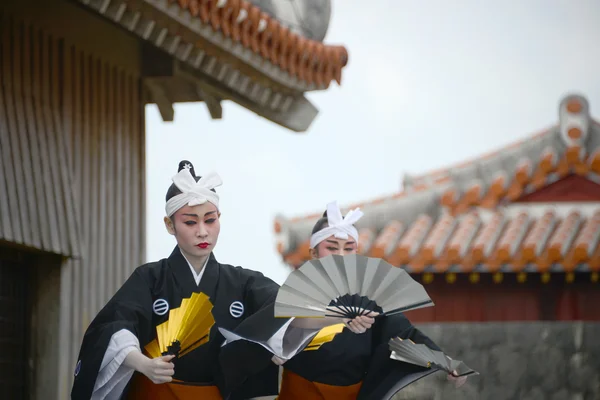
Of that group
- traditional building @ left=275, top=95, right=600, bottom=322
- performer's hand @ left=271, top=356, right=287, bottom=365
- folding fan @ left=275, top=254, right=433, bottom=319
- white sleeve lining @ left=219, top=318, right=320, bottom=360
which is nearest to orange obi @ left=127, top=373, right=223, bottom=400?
white sleeve lining @ left=219, top=318, right=320, bottom=360

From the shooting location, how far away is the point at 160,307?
6098 mm

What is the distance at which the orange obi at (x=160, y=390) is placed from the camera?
237 inches

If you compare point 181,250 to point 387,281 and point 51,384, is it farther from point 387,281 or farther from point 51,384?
point 51,384

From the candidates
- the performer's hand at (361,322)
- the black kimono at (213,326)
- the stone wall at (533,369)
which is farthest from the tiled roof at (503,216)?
the performer's hand at (361,322)

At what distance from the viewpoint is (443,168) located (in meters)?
17.0

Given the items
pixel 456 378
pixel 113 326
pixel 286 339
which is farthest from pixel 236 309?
pixel 456 378

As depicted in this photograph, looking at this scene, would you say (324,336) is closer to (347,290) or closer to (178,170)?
(347,290)

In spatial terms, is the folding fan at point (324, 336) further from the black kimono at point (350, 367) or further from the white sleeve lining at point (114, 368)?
the white sleeve lining at point (114, 368)

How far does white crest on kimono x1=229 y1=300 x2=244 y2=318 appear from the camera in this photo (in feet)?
20.5

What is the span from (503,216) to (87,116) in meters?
7.34

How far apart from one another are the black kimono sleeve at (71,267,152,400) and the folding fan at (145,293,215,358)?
0.31 feet

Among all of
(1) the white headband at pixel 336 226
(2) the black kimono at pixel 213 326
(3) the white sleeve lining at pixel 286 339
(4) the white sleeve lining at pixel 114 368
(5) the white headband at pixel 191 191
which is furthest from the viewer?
(1) the white headband at pixel 336 226

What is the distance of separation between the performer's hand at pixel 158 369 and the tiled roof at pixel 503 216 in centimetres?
855

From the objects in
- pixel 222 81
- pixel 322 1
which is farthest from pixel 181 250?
pixel 322 1
